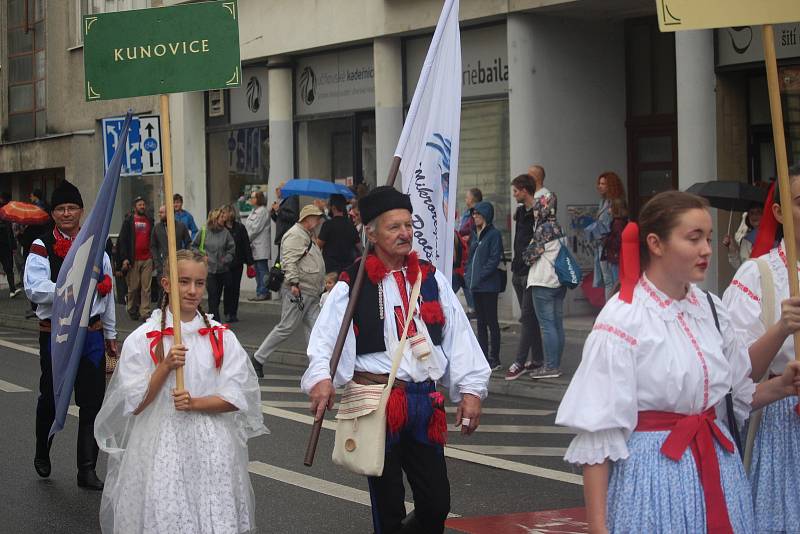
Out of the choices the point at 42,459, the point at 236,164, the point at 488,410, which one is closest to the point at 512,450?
the point at 488,410

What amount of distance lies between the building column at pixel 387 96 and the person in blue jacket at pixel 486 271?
22.5 ft

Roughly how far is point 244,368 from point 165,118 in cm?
118

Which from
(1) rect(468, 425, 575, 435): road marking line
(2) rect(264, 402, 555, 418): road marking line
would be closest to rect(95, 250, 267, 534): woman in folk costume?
(1) rect(468, 425, 575, 435): road marking line

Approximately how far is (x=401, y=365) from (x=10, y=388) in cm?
840

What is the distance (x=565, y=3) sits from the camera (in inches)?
654

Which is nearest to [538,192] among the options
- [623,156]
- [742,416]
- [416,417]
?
[623,156]

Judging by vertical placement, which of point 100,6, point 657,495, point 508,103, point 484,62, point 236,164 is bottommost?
point 657,495

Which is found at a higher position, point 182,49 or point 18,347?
point 182,49

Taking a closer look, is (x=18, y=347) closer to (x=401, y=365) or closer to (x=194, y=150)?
(x=194, y=150)

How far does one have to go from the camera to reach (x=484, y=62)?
18.5m

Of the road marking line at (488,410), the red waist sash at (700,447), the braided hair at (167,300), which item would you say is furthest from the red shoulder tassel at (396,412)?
the road marking line at (488,410)

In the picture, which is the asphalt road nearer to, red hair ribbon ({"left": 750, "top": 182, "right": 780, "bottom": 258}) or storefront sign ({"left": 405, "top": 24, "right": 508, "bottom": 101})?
red hair ribbon ({"left": 750, "top": 182, "right": 780, "bottom": 258})

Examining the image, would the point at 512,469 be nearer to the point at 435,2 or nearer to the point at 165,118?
the point at 165,118

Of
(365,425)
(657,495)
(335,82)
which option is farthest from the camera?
(335,82)
